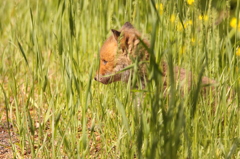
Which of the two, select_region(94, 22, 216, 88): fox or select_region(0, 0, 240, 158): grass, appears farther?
select_region(94, 22, 216, 88): fox

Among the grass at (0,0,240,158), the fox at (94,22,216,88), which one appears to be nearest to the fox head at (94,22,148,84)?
the fox at (94,22,216,88)

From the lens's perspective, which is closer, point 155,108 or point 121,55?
point 155,108

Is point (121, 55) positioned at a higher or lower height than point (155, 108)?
higher

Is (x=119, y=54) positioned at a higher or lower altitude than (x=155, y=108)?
higher

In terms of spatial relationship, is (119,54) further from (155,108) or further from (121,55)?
(155,108)

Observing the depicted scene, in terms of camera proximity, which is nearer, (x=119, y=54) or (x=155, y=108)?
(x=155, y=108)

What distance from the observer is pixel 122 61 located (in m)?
3.59

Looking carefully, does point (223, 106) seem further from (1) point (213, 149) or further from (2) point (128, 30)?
(2) point (128, 30)

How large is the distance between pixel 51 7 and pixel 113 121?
2.60 meters

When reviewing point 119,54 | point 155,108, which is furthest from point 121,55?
point 155,108

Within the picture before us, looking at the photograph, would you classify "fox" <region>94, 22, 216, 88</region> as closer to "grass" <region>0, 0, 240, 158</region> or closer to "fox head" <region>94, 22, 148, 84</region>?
"fox head" <region>94, 22, 148, 84</region>

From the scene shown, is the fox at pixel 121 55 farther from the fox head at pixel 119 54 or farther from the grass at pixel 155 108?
the grass at pixel 155 108

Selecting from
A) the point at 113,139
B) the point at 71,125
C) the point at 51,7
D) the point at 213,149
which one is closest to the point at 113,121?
the point at 113,139

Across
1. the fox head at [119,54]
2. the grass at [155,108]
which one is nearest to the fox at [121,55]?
the fox head at [119,54]
